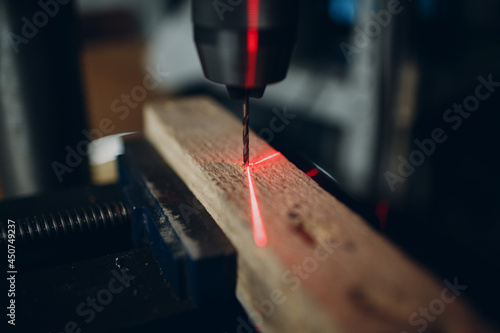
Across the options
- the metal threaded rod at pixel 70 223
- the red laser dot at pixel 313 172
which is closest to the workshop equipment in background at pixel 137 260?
the metal threaded rod at pixel 70 223

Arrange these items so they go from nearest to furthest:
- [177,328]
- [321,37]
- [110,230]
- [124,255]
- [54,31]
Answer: [177,328]
[124,255]
[110,230]
[54,31]
[321,37]

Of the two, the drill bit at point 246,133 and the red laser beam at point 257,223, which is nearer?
the red laser beam at point 257,223

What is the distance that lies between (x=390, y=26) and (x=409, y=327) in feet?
6.71

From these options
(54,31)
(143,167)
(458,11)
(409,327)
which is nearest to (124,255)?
(143,167)

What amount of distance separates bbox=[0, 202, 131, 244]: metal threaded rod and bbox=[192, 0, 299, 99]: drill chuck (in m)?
0.39

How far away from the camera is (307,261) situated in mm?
562

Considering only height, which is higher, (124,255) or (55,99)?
(55,99)

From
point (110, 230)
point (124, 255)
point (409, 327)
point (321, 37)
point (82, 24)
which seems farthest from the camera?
point (82, 24)

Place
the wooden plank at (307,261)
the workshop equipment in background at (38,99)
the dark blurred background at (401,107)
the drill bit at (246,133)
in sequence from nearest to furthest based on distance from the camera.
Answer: the wooden plank at (307,261) → the drill bit at (246,133) → the workshop equipment in background at (38,99) → the dark blurred background at (401,107)

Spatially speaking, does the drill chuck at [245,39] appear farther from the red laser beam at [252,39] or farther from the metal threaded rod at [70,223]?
the metal threaded rod at [70,223]

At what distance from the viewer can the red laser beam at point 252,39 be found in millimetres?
622

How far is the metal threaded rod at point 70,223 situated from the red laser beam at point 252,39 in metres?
0.43

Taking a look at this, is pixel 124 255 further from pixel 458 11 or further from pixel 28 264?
pixel 458 11

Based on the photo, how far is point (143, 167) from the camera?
100cm
